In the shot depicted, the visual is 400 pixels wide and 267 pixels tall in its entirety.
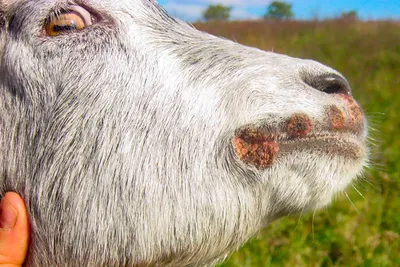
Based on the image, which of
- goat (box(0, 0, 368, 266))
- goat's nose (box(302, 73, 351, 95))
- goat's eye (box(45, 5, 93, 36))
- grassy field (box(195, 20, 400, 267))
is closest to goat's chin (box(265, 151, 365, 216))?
goat (box(0, 0, 368, 266))

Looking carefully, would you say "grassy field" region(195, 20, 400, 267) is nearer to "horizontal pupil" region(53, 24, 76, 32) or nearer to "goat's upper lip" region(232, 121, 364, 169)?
"goat's upper lip" region(232, 121, 364, 169)

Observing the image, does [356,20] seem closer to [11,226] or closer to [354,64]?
[354,64]

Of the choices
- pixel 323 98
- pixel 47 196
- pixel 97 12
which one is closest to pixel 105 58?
pixel 97 12

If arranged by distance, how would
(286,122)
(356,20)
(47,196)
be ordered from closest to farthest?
(286,122) < (47,196) < (356,20)

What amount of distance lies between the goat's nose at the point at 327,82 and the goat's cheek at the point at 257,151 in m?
0.41

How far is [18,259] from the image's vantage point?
2406 mm

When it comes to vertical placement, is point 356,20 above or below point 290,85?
above

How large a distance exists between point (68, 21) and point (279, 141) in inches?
48.4

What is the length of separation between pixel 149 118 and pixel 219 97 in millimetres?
353

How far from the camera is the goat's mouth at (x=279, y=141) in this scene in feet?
7.06

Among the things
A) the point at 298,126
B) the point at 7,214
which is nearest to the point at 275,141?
the point at 298,126

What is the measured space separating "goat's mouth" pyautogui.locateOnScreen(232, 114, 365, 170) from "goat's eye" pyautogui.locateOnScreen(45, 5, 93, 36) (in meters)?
1.00

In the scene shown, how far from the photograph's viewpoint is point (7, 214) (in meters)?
2.31

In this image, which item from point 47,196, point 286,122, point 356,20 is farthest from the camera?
point 356,20
